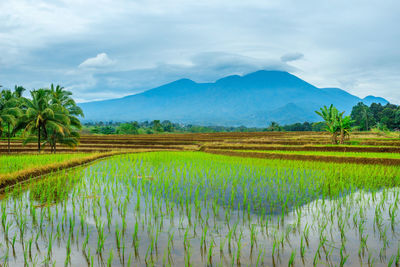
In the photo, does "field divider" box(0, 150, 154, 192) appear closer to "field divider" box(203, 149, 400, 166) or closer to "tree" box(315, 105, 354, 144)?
"field divider" box(203, 149, 400, 166)

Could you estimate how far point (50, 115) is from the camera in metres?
22.1

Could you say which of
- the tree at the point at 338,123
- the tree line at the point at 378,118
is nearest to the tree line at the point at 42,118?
the tree at the point at 338,123

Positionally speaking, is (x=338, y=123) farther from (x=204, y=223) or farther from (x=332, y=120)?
(x=204, y=223)

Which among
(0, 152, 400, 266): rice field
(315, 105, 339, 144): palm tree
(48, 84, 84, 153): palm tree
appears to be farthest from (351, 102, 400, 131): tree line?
(0, 152, 400, 266): rice field

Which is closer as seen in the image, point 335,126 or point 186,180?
point 186,180

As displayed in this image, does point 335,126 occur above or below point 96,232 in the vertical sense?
above

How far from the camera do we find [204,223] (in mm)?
5754

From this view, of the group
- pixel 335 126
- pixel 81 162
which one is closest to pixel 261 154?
pixel 335 126

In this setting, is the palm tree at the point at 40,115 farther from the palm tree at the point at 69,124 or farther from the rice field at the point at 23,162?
the rice field at the point at 23,162

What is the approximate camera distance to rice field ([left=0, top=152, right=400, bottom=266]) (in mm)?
4320

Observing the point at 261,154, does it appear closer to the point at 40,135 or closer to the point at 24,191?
the point at 24,191

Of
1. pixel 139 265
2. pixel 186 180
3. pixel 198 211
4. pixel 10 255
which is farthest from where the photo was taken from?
pixel 186 180

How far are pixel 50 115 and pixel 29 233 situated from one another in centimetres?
1886

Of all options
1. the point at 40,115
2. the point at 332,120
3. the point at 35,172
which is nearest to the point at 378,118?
the point at 332,120
